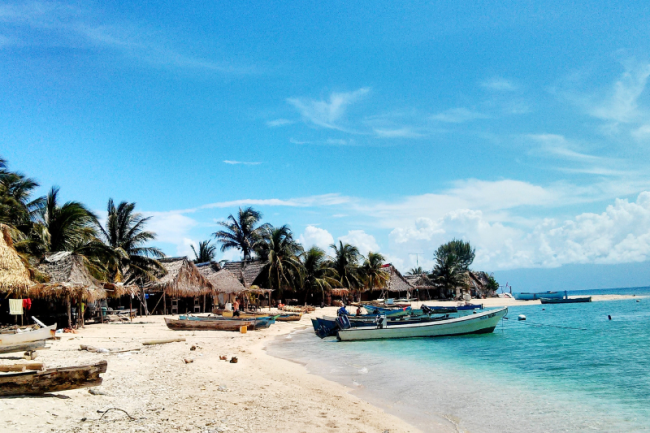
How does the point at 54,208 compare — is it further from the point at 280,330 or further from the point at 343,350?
the point at 343,350

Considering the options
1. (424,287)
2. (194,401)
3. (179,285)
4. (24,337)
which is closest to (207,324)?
(179,285)

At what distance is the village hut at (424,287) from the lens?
5245 cm

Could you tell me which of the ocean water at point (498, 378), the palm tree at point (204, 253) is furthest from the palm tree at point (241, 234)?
the ocean water at point (498, 378)

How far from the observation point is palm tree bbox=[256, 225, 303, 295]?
112ft

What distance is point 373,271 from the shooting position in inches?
1693

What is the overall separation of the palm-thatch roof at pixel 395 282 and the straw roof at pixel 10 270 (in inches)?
1416

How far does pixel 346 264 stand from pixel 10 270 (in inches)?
1172

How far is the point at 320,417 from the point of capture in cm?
675

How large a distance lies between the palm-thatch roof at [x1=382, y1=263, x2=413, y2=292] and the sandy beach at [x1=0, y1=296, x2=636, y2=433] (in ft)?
117

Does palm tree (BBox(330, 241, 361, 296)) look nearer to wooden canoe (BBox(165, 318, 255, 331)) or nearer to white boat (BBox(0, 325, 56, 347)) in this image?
wooden canoe (BBox(165, 318, 255, 331))

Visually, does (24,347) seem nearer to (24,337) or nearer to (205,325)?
(24,337)

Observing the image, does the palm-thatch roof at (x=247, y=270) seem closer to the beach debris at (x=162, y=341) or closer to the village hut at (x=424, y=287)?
the beach debris at (x=162, y=341)

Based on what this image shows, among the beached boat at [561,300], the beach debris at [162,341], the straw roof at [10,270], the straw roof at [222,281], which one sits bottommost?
the beached boat at [561,300]

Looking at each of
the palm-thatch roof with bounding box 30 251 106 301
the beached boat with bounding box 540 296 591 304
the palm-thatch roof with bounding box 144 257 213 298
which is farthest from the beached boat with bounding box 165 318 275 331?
the beached boat with bounding box 540 296 591 304
